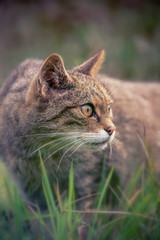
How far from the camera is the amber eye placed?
2078mm

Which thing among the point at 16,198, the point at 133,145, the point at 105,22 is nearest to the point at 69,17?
the point at 105,22

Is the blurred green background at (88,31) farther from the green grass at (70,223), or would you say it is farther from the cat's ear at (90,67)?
the green grass at (70,223)

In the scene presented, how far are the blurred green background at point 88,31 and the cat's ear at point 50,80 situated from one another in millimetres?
3048

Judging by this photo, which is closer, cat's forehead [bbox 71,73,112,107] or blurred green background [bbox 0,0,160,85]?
cat's forehead [bbox 71,73,112,107]

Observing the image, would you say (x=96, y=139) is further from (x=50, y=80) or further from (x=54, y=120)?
(x=50, y=80)

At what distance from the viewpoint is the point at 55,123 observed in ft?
6.87

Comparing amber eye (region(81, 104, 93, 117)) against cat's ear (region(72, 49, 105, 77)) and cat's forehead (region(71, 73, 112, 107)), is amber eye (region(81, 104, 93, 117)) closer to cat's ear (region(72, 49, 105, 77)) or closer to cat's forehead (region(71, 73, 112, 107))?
cat's forehead (region(71, 73, 112, 107))

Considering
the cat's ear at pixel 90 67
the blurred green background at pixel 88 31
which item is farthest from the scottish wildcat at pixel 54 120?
the blurred green background at pixel 88 31

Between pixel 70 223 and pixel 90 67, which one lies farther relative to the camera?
pixel 90 67

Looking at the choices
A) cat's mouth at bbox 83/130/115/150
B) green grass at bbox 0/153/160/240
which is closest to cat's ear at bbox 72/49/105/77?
cat's mouth at bbox 83/130/115/150

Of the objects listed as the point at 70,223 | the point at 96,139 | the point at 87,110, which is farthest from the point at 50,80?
the point at 70,223

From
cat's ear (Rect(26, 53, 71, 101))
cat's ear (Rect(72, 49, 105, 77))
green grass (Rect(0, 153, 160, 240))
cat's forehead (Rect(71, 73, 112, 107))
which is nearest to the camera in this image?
green grass (Rect(0, 153, 160, 240))

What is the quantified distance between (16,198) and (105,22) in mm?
4857

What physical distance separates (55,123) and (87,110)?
23 centimetres
